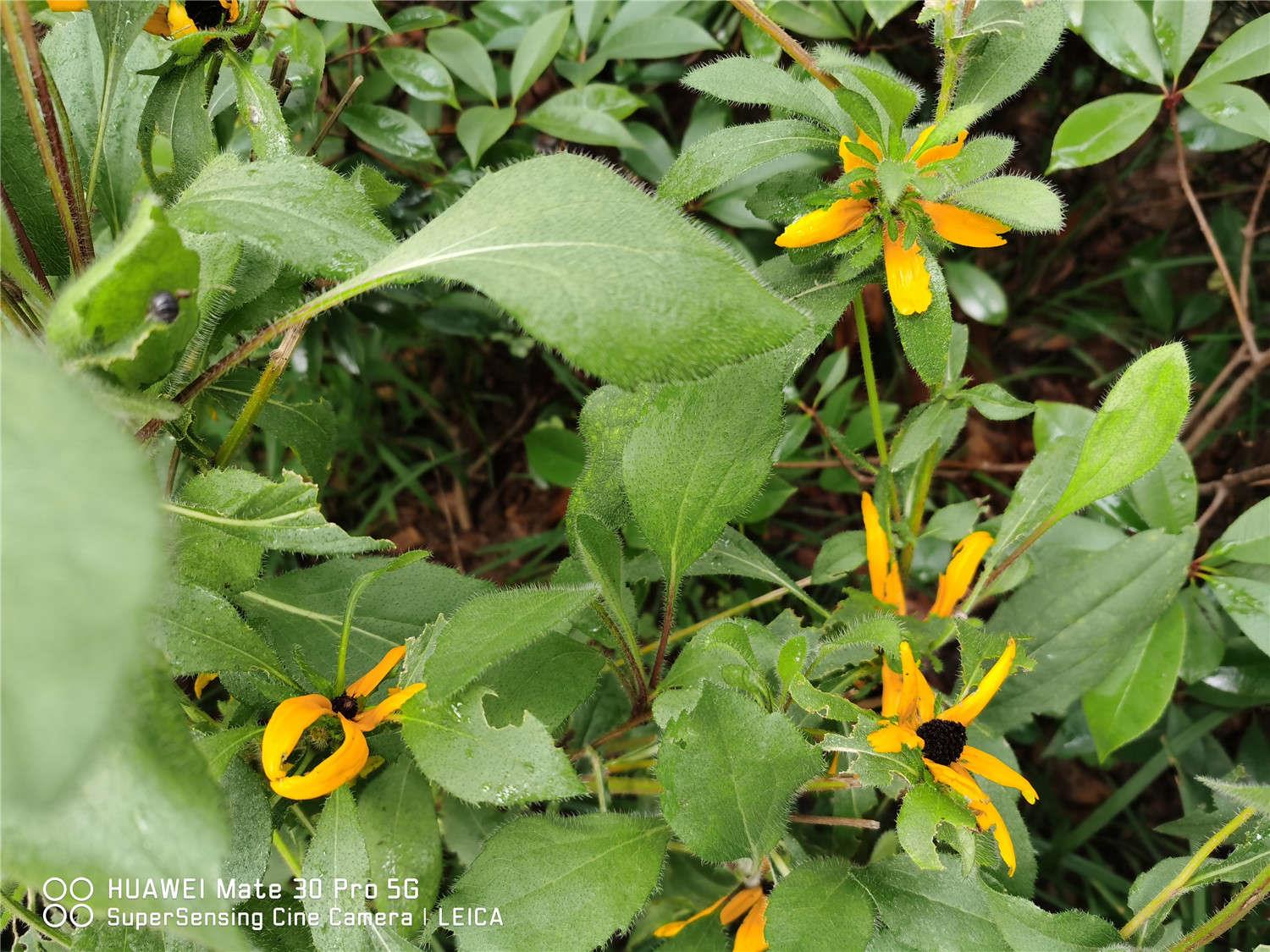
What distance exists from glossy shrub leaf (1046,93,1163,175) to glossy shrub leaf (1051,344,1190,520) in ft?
1.28

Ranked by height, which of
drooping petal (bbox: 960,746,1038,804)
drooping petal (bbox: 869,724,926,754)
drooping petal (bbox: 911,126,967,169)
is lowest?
drooping petal (bbox: 960,746,1038,804)

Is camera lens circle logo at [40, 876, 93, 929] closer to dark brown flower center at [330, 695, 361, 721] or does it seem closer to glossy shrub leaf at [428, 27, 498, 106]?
dark brown flower center at [330, 695, 361, 721]

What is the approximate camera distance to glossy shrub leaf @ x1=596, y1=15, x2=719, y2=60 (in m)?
1.25

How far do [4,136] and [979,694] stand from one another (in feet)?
2.83

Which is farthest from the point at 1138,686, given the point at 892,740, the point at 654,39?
the point at 654,39

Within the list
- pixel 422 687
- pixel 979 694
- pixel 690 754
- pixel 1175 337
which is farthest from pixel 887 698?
pixel 1175 337

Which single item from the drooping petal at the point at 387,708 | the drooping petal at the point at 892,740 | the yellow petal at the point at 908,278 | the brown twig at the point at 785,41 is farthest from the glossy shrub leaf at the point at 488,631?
the brown twig at the point at 785,41

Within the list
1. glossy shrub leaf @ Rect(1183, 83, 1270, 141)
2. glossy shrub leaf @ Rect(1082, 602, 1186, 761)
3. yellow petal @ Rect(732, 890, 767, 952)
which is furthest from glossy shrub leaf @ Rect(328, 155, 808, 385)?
glossy shrub leaf @ Rect(1183, 83, 1270, 141)

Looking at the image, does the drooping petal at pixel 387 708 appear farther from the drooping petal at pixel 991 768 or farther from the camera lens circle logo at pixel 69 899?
the drooping petal at pixel 991 768

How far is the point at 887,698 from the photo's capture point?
850 millimetres

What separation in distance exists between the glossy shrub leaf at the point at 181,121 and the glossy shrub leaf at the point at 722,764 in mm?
592

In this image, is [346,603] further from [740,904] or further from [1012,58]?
[1012,58]

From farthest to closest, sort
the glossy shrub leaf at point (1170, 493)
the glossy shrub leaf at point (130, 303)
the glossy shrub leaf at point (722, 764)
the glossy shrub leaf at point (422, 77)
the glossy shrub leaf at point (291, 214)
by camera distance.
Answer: the glossy shrub leaf at point (422, 77) < the glossy shrub leaf at point (1170, 493) < the glossy shrub leaf at point (722, 764) < the glossy shrub leaf at point (291, 214) < the glossy shrub leaf at point (130, 303)

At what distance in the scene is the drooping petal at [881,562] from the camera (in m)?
0.96
